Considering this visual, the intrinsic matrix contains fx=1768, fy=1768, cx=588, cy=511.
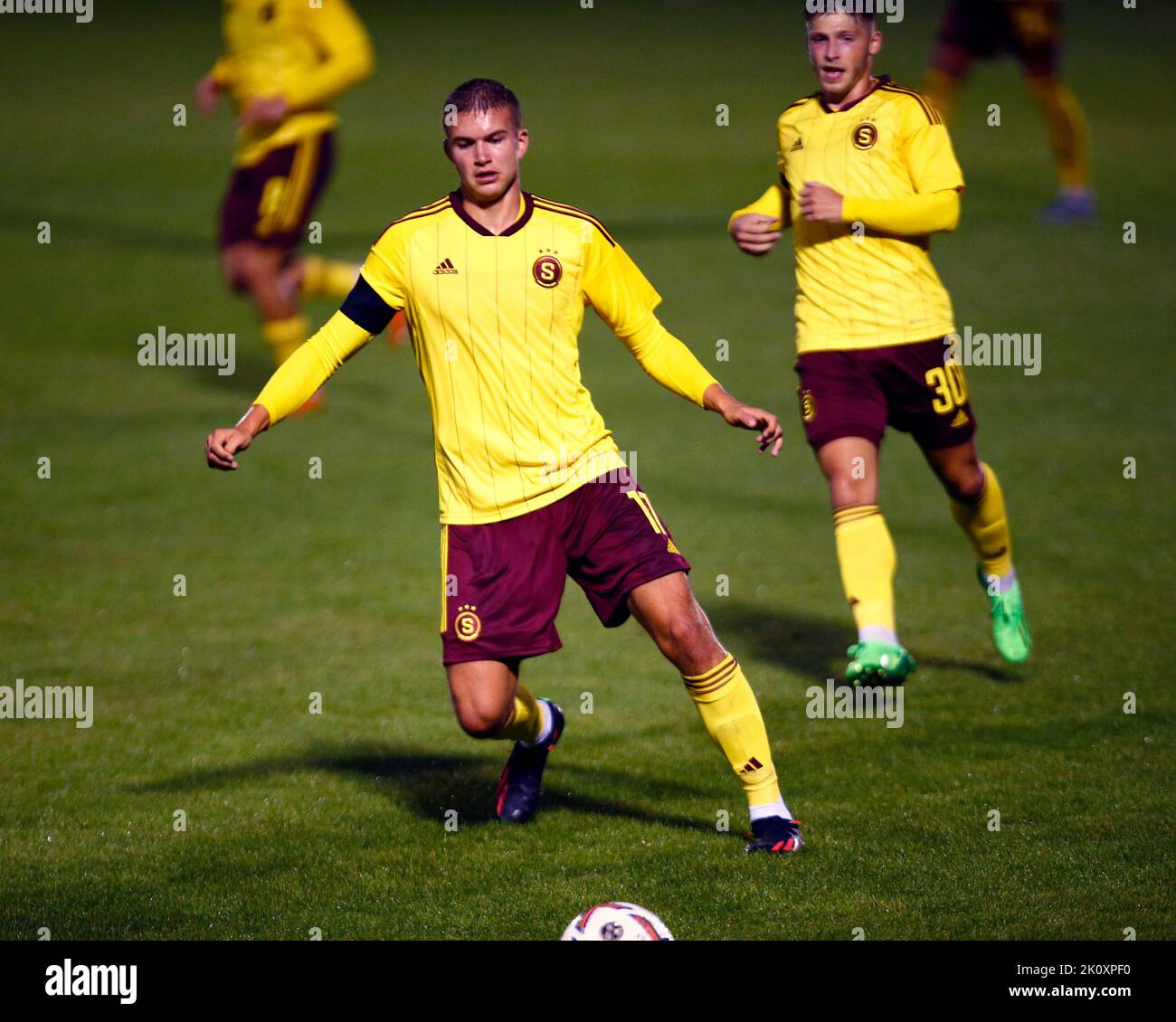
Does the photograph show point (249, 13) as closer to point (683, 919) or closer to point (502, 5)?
point (683, 919)

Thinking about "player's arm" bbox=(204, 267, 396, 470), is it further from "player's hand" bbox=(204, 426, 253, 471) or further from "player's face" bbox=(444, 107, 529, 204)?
"player's face" bbox=(444, 107, 529, 204)

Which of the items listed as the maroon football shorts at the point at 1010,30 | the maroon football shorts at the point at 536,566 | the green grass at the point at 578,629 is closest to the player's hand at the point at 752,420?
the maroon football shorts at the point at 536,566

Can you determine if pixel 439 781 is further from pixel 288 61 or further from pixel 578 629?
pixel 288 61

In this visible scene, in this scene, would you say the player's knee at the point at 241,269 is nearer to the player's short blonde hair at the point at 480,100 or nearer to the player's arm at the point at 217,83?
the player's arm at the point at 217,83

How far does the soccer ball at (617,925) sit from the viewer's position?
175 inches

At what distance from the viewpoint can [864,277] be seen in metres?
6.72

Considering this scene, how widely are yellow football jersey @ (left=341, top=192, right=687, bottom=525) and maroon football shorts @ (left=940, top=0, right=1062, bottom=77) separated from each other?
12256mm

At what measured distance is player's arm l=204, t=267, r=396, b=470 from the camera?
209 inches

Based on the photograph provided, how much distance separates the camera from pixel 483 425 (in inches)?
209

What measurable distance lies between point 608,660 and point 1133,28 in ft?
85.5

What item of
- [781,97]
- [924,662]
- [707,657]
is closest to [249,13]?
[924,662]

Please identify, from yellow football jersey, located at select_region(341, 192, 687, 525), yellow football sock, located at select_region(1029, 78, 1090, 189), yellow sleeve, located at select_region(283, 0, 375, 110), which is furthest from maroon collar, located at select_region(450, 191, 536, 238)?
yellow football sock, located at select_region(1029, 78, 1090, 189)

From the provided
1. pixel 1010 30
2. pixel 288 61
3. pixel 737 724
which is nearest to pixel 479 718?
pixel 737 724

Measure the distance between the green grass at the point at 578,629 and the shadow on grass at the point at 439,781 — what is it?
0.02 m
